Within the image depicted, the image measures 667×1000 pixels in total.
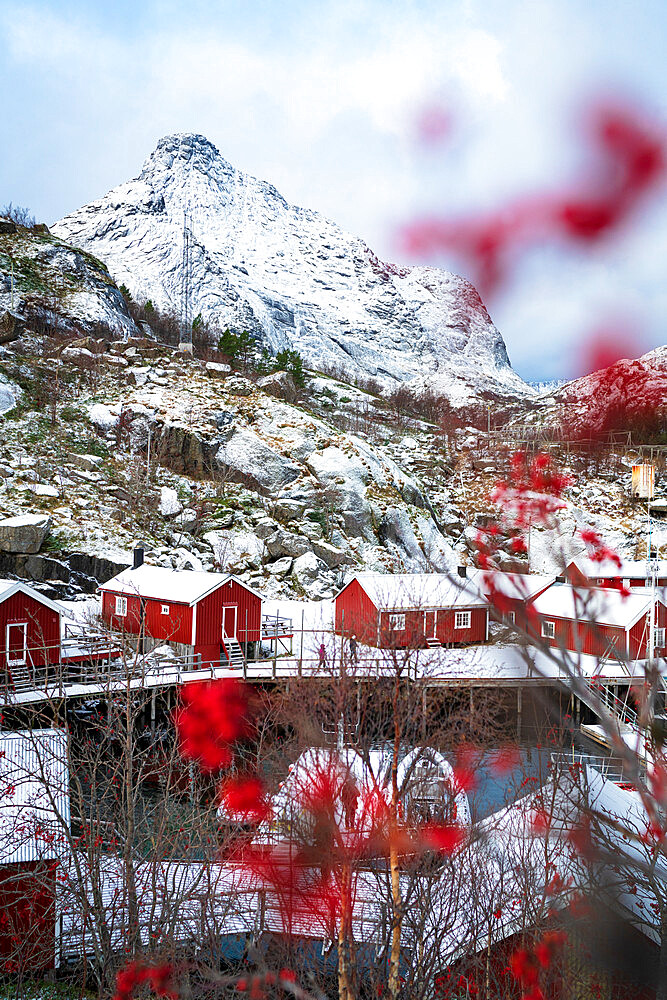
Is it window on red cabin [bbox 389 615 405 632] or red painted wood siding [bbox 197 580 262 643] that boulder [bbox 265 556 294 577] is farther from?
window on red cabin [bbox 389 615 405 632]

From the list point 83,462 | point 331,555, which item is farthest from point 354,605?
point 83,462

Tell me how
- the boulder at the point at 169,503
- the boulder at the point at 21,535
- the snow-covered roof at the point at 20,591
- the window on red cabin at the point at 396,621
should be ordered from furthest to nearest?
the boulder at the point at 169,503, the boulder at the point at 21,535, the snow-covered roof at the point at 20,591, the window on red cabin at the point at 396,621

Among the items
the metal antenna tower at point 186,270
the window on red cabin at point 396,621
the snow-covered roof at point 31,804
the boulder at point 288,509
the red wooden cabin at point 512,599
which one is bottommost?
the snow-covered roof at point 31,804

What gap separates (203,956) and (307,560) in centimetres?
2199

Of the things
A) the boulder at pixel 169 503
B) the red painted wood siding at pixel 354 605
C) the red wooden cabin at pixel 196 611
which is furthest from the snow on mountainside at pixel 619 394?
the boulder at pixel 169 503

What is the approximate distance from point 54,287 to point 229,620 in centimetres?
3483

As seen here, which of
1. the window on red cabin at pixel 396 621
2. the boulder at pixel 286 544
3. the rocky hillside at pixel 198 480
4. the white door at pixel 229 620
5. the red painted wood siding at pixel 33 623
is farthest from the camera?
the boulder at pixel 286 544

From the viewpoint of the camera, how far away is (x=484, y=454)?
3.02 meters

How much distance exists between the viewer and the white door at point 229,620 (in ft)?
73.2

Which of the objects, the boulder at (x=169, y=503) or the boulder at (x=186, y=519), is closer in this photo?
the boulder at (x=186, y=519)

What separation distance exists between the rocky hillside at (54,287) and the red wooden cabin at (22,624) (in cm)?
2798

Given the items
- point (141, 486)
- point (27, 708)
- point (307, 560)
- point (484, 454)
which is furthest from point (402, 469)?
point (484, 454)

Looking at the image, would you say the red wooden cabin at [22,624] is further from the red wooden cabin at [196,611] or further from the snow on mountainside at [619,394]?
the snow on mountainside at [619,394]

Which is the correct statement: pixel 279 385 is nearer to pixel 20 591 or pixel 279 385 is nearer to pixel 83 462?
pixel 83 462
